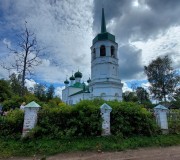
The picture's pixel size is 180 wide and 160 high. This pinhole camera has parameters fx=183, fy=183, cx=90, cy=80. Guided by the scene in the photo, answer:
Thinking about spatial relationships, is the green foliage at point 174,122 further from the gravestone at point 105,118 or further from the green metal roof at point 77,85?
the green metal roof at point 77,85

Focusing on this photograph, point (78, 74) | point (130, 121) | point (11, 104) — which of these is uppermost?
point (78, 74)

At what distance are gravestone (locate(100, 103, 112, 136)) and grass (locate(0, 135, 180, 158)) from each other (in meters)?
0.32

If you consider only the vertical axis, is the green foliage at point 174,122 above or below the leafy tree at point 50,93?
below

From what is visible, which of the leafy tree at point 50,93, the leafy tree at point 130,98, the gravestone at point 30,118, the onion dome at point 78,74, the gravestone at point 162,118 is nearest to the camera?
the gravestone at point 30,118

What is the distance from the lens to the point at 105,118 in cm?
721

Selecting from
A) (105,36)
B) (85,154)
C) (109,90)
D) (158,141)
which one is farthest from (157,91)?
(85,154)

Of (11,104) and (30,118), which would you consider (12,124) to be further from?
(11,104)

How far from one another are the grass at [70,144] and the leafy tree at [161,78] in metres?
26.4

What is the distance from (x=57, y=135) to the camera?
6.58 m

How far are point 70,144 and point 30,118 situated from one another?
6.06ft

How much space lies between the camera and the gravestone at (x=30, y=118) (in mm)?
6680

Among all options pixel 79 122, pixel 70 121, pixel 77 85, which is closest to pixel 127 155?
pixel 79 122

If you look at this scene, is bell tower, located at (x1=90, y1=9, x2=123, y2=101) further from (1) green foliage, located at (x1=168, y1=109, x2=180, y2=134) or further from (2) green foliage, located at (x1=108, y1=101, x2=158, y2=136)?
(2) green foliage, located at (x1=108, y1=101, x2=158, y2=136)

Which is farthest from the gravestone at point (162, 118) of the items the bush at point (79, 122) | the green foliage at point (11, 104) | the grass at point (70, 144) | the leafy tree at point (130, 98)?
the leafy tree at point (130, 98)
